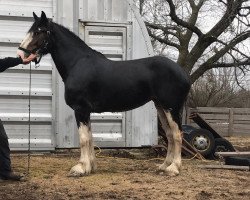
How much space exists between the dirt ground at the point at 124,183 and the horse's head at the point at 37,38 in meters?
1.76

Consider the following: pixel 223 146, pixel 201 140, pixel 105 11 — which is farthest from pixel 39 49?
pixel 223 146

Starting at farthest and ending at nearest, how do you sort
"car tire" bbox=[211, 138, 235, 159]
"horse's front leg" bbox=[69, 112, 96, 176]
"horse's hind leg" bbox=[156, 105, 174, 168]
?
"car tire" bbox=[211, 138, 235, 159], "horse's hind leg" bbox=[156, 105, 174, 168], "horse's front leg" bbox=[69, 112, 96, 176]

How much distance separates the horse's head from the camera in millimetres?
6609

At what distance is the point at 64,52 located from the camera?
689 cm

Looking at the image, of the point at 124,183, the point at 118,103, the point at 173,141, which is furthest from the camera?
the point at 173,141

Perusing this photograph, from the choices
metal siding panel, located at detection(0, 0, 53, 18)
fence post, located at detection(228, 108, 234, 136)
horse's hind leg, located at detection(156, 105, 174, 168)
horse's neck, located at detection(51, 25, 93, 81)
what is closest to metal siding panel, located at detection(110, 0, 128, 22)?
metal siding panel, located at detection(0, 0, 53, 18)

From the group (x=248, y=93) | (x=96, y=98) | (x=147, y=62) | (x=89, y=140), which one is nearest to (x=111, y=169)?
(x=89, y=140)

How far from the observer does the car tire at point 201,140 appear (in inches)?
380

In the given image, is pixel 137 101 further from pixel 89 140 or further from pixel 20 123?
pixel 20 123

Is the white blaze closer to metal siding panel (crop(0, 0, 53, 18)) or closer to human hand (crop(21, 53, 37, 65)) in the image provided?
human hand (crop(21, 53, 37, 65))

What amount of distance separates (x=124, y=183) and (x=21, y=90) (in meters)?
3.34

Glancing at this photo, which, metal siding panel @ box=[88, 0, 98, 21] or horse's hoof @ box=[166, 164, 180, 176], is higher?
metal siding panel @ box=[88, 0, 98, 21]

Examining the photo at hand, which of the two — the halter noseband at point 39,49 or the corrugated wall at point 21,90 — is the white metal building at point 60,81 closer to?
the corrugated wall at point 21,90

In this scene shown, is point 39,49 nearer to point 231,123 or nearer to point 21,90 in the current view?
point 21,90
